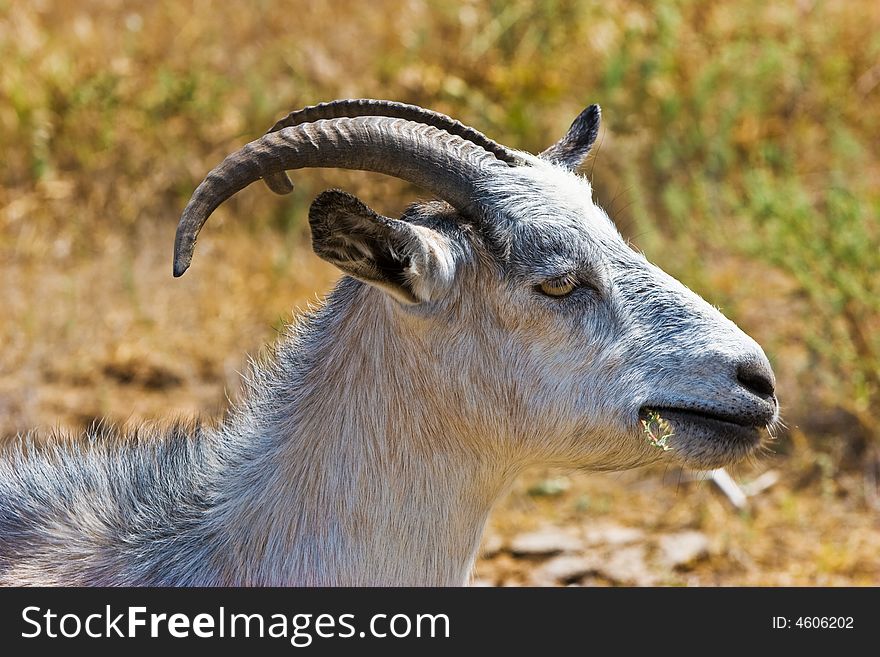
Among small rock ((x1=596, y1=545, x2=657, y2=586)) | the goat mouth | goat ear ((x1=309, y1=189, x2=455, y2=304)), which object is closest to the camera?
goat ear ((x1=309, y1=189, x2=455, y2=304))

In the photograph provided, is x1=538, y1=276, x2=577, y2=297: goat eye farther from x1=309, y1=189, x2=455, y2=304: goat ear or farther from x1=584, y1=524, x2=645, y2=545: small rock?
x1=584, y1=524, x2=645, y2=545: small rock

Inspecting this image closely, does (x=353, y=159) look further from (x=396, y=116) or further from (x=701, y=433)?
(x=701, y=433)

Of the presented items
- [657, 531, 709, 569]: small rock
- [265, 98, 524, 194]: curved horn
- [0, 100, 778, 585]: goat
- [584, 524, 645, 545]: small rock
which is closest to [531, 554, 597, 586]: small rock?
[584, 524, 645, 545]: small rock

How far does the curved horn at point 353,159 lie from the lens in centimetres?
361

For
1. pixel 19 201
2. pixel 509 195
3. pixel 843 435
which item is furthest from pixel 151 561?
pixel 19 201

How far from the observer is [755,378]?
3.71 meters

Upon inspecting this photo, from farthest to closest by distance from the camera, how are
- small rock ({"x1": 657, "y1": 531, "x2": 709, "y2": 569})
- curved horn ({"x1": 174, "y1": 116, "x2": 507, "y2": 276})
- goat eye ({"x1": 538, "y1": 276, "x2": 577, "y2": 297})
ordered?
1. small rock ({"x1": 657, "y1": 531, "x2": 709, "y2": 569})
2. goat eye ({"x1": 538, "y1": 276, "x2": 577, "y2": 297})
3. curved horn ({"x1": 174, "y1": 116, "x2": 507, "y2": 276})

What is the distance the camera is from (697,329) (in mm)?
3793

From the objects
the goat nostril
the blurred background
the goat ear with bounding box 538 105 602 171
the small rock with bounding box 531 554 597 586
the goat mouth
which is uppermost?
the blurred background

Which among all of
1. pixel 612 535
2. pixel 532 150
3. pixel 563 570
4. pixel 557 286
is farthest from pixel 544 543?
pixel 532 150

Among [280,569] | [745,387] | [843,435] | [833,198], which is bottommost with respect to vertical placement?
[280,569]

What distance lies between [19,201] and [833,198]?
20.0 ft

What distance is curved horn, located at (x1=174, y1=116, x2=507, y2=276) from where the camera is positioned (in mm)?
3607
